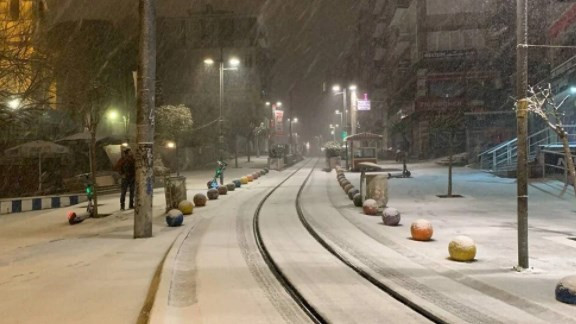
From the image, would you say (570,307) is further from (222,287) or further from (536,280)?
(222,287)

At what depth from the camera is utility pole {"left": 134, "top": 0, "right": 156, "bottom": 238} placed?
10570mm

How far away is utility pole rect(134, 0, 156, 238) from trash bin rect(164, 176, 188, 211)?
3.91m

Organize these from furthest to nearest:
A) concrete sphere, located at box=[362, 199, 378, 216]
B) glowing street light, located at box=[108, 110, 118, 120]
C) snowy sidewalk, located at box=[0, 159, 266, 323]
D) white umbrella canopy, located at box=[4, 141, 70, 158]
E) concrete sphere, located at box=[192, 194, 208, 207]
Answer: glowing street light, located at box=[108, 110, 118, 120], white umbrella canopy, located at box=[4, 141, 70, 158], concrete sphere, located at box=[192, 194, 208, 207], concrete sphere, located at box=[362, 199, 378, 216], snowy sidewalk, located at box=[0, 159, 266, 323]

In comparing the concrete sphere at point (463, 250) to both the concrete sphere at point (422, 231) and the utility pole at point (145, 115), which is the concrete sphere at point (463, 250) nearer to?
the concrete sphere at point (422, 231)

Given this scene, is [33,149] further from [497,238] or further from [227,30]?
[227,30]

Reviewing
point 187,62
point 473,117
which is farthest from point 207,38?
point 473,117

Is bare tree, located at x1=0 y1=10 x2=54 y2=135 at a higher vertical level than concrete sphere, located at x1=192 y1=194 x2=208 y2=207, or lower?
higher

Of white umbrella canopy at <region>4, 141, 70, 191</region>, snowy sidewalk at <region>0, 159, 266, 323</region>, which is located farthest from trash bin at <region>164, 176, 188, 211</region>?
white umbrella canopy at <region>4, 141, 70, 191</region>

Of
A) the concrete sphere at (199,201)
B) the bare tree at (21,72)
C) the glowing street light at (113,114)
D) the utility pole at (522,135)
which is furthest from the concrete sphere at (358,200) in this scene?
the glowing street light at (113,114)

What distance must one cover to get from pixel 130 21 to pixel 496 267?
37.9 metres

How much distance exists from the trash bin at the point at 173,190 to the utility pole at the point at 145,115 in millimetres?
3908

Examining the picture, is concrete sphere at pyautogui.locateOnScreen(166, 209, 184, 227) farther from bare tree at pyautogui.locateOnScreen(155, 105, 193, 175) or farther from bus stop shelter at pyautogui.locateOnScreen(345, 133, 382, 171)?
bus stop shelter at pyautogui.locateOnScreen(345, 133, 382, 171)

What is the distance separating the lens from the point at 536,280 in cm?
694

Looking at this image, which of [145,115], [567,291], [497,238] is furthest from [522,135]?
[145,115]
